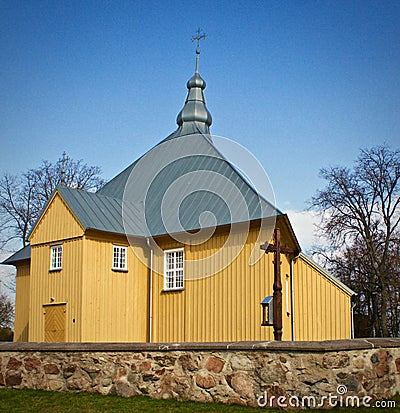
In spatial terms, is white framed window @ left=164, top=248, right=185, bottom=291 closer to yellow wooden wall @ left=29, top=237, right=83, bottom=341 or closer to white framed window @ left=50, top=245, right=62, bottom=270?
yellow wooden wall @ left=29, top=237, right=83, bottom=341

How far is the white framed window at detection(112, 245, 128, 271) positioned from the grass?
10222mm

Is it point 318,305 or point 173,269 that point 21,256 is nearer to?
point 173,269

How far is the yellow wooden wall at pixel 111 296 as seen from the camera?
20109mm

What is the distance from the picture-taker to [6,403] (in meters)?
10.5

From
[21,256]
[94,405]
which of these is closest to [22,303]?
[21,256]

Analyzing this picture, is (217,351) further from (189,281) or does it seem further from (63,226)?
(63,226)

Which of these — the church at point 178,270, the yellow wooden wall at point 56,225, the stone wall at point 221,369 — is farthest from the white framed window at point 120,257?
the stone wall at point 221,369

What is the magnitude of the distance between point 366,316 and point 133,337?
675 inches

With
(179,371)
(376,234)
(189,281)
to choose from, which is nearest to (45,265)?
(189,281)

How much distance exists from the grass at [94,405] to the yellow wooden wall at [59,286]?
9007 mm

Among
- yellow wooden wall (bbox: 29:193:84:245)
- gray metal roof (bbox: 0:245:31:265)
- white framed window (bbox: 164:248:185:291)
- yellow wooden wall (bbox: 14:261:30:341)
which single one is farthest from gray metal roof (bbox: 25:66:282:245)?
yellow wooden wall (bbox: 14:261:30:341)

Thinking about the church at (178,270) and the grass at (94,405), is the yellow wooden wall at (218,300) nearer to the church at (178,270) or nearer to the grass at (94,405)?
the church at (178,270)

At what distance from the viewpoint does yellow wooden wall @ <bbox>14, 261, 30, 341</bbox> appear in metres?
25.0

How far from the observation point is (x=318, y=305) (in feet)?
68.1
